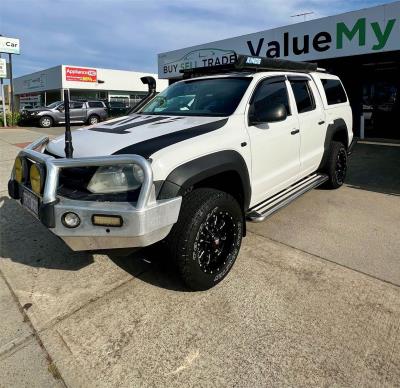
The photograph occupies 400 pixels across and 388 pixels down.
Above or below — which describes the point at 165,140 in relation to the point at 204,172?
above

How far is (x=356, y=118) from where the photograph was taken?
1296 cm

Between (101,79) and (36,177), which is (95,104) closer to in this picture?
(101,79)

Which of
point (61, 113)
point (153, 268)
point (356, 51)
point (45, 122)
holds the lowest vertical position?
point (153, 268)

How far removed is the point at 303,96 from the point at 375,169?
375cm

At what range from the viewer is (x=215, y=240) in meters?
2.94

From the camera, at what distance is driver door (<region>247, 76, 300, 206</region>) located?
347 centimetres

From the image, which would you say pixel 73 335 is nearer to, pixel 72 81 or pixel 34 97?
pixel 72 81

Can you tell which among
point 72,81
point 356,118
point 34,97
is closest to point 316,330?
point 356,118

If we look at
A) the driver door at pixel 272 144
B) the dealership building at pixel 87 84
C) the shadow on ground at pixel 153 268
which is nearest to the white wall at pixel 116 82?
the dealership building at pixel 87 84

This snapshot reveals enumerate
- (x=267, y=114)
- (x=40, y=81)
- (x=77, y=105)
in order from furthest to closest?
(x=40, y=81) < (x=77, y=105) < (x=267, y=114)

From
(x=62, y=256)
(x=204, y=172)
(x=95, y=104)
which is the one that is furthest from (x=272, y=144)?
(x=95, y=104)

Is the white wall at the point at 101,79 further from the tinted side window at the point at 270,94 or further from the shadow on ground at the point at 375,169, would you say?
the tinted side window at the point at 270,94

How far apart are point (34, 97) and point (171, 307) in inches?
1923

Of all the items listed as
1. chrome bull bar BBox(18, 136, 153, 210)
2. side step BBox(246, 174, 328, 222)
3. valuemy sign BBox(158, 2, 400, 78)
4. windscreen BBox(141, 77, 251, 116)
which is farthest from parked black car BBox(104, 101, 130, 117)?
chrome bull bar BBox(18, 136, 153, 210)
